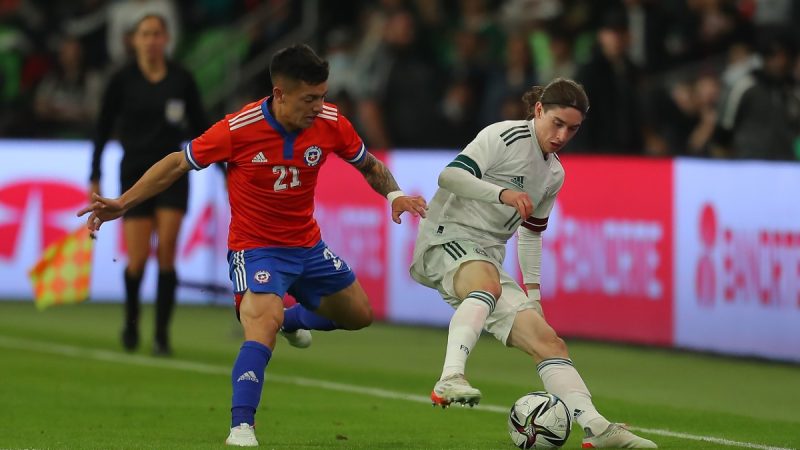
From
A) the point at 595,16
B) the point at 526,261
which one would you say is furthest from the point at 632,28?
the point at 526,261

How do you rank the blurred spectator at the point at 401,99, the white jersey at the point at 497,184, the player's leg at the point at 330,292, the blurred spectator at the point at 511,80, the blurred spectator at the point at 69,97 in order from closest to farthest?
the white jersey at the point at 497,184
the player's leg at the point at 330,292
the blurred spectator at the point at 511,80
the blurred spectator at the point at 401,99
the blurred spectator at the point at 69,97

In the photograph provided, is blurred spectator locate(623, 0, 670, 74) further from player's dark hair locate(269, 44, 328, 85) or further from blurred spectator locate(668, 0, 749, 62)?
player's dark hair locate(269, 44, 328, 85)

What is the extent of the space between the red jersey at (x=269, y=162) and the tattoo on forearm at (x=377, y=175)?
67 mm

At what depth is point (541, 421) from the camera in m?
8.04

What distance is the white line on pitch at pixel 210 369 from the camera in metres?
9.05

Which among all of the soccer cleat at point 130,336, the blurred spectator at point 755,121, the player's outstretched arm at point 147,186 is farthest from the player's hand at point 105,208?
the blurred spectator at point 755,121

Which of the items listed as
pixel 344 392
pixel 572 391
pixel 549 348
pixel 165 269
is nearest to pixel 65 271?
pixel 165 269

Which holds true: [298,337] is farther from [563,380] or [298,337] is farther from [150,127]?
[150,127]

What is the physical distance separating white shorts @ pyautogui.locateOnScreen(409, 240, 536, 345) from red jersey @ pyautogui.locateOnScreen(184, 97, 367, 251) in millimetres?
633

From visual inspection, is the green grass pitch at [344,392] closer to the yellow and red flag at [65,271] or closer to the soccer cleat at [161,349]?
the soccer cleat at [161,349]

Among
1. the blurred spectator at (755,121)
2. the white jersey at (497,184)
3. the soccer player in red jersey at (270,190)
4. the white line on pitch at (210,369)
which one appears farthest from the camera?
the blurred spectator at (755,121)

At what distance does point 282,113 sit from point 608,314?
638cm

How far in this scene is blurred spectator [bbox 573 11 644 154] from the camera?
50.9 feet

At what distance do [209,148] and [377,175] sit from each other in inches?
39.3
